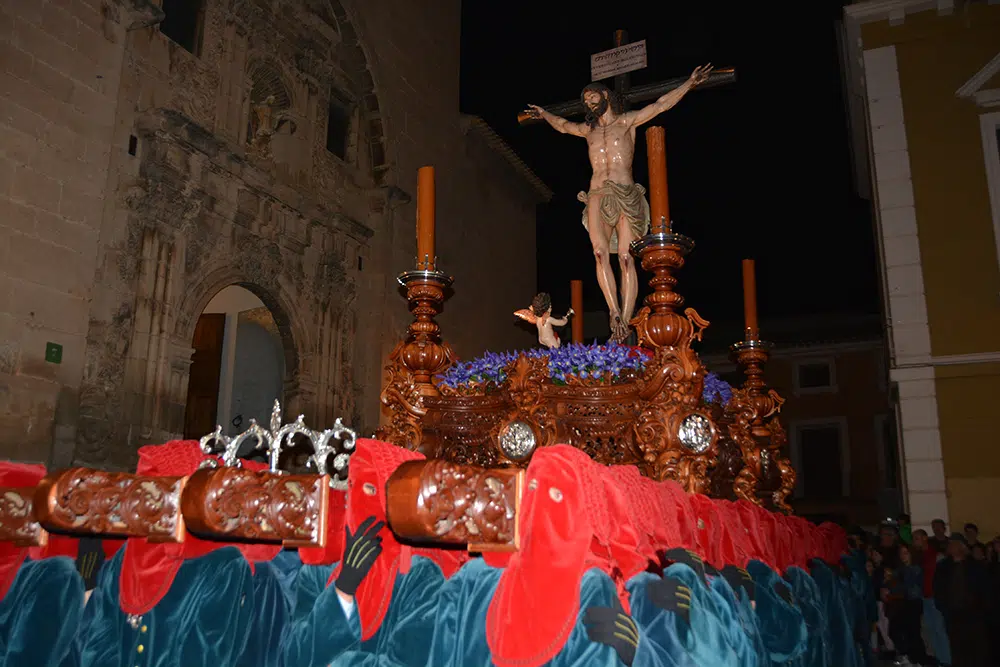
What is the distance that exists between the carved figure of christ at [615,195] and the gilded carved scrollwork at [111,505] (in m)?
2.57

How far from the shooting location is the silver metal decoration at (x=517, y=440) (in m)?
3.59

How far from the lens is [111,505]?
279cm

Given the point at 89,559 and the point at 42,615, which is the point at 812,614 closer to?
the point at 89,559

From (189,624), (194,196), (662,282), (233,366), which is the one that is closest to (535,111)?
(662,282)

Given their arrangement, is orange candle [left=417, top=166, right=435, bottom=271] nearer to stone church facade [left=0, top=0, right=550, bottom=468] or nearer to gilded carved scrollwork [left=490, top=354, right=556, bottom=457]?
gilded carved scrollwork [left=490, top=354, right=556, bottom=457]

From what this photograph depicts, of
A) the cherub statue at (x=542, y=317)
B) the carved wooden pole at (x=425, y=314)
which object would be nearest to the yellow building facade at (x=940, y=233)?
the cherub statue at (x=542, y=317)

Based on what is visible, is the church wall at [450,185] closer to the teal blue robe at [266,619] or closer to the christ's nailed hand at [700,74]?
the christ's nailed hand at [700,74]

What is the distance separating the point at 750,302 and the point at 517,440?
7.45ft

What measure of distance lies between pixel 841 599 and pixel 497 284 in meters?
10.8

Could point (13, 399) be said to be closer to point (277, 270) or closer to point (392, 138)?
Result: point (277, 270)

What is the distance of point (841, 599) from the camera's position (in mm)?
5109

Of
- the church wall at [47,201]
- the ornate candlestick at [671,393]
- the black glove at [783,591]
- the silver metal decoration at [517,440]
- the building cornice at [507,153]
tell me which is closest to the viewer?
the ornate candlestick at [671,393]

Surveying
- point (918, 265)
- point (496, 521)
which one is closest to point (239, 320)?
point (918, 265)

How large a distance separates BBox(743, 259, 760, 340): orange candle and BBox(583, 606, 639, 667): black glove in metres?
3.32
